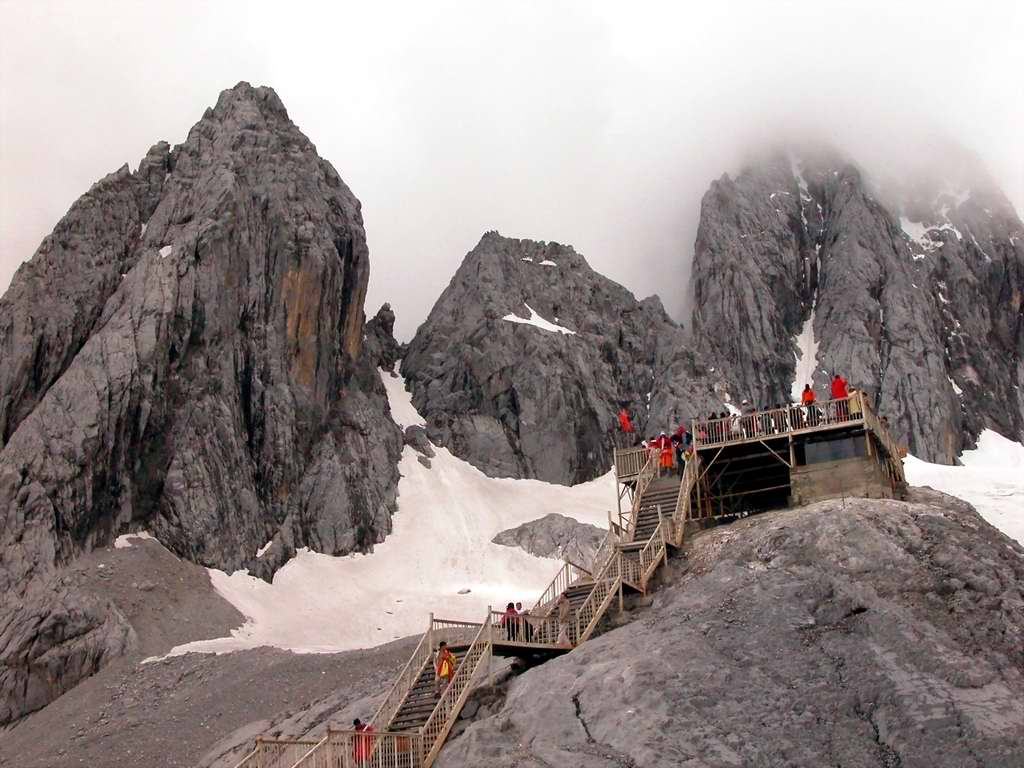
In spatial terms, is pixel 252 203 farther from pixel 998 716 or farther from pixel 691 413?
pixel 998 716

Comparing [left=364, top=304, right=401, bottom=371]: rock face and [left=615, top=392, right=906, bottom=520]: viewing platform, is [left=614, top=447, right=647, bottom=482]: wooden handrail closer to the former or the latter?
[left=615, top=392, right=906, bottom=520]: viewing platform

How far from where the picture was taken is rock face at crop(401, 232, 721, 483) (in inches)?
3558

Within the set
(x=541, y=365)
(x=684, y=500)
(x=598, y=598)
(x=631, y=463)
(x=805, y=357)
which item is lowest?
(x=598, y=598)

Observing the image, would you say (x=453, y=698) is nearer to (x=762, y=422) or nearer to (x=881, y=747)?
(x=881, y=747)

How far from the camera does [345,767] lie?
24.4 meters

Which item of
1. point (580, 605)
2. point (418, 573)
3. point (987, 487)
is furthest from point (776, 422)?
point (418, 573)

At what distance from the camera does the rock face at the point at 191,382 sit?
56000 millimetres

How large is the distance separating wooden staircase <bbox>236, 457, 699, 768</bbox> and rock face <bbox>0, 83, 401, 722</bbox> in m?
24.5

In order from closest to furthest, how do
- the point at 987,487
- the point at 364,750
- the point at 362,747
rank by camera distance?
1. the point at 364,750
2. the point at 362,747
3. the point at 987,487

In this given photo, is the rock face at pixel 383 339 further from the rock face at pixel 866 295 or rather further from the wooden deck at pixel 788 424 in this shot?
the wooden deck at pixel 788 424

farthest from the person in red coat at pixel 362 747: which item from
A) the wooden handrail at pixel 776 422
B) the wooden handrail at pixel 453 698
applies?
the wooden handrail at pixel 776 422

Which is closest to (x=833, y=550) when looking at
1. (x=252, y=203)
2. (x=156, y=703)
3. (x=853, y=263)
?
(x=156, y=703)

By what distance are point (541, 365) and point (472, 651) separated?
6703 centimetres

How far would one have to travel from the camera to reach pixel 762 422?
3656 cm
